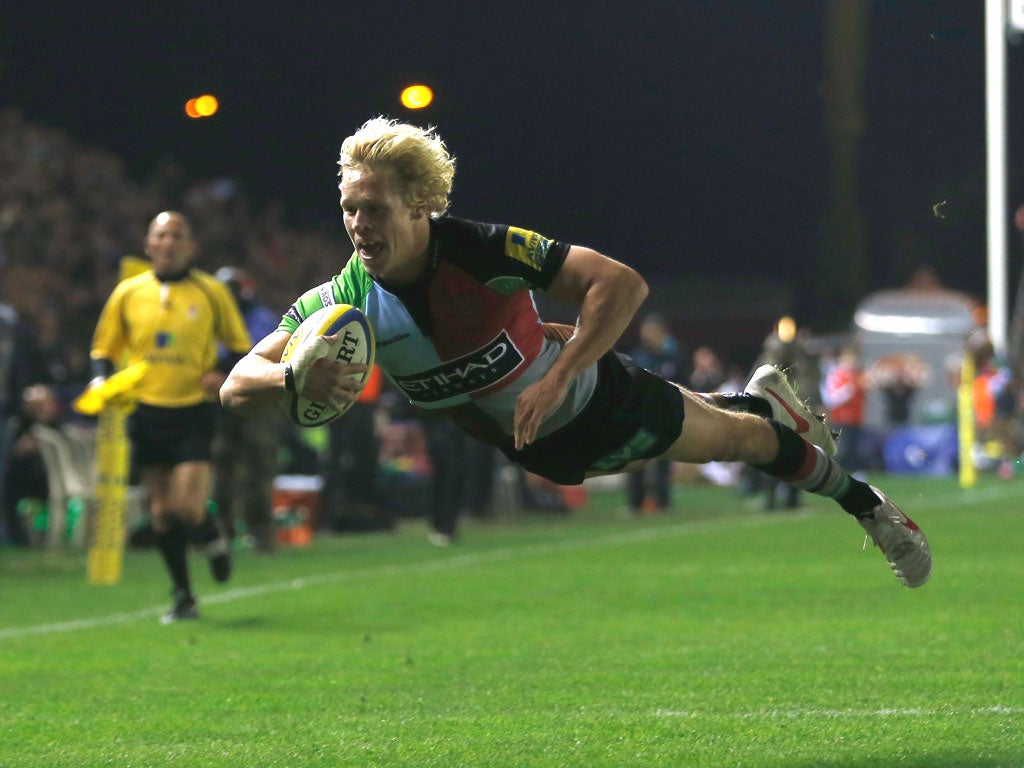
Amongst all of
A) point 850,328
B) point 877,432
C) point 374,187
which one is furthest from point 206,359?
point 850,328

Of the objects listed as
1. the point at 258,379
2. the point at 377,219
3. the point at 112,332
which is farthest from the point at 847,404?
the point at 258,379

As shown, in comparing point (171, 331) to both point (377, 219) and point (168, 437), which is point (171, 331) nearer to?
point (168, 437)

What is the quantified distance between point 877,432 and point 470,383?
997 inches

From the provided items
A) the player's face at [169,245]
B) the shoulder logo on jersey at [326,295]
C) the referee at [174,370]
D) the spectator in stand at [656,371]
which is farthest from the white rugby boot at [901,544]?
the spectator in stand at [656,371]

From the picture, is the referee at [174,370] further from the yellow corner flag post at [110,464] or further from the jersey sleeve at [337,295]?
the jersey sleeve at [337,295]

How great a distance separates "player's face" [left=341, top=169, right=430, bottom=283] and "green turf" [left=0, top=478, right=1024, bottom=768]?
1675mm

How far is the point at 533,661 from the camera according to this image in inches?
349

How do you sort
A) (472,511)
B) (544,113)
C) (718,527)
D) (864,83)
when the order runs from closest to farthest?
(718,527) → (472,511) → (544,113) → (864,83)

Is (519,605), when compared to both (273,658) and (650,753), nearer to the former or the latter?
(273,658)

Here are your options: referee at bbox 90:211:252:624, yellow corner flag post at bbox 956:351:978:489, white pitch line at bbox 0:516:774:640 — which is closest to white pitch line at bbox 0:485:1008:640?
white pitch line at bbox 0:516:774:640

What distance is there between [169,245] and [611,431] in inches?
198

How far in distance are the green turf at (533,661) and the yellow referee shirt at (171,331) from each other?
1.41 m

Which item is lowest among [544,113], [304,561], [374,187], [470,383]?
[304,561]

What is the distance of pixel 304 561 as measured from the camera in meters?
15.6
